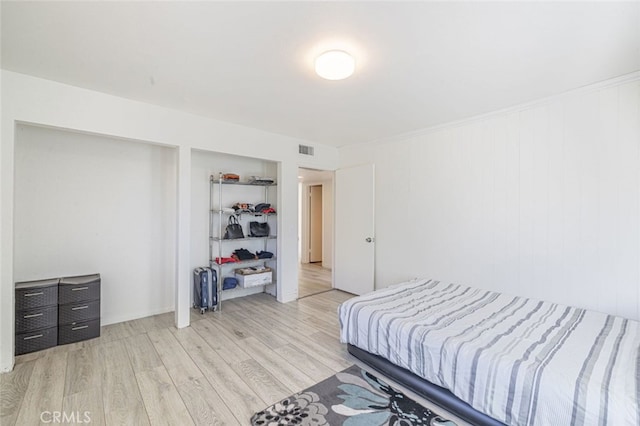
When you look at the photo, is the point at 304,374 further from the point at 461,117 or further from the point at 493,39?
the point at 461,117

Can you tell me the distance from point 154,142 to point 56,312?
1972 mm

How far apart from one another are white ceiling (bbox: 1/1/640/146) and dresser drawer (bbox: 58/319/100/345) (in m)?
2.39

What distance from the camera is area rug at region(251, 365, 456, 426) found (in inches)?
70.4

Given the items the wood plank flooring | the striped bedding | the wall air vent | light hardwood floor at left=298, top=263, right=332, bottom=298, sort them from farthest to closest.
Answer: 1. light hardwood floor at left=298, top=263, right=332, bottom=298
2. the wall air vent
3. the wood plank flooring
4. the striped bedding

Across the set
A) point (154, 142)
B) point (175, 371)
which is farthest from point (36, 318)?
point (154, 142)

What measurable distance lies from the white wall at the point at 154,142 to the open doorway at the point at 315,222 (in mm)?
2271

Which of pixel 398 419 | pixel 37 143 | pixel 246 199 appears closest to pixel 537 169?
pixel 398 419

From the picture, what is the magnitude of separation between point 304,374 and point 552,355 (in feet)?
5.76

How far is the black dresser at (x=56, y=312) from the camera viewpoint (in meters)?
2.55

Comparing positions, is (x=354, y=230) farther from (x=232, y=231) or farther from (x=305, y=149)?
(x=232, y=231)

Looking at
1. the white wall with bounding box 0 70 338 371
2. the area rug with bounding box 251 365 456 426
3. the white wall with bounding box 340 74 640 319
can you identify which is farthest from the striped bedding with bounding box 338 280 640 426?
the white wall with bounding box 0 70 338 371

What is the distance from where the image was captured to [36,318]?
2.61 meters

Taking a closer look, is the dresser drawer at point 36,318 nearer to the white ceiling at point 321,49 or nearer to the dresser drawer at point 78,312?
the dresser drawer at point 78,312

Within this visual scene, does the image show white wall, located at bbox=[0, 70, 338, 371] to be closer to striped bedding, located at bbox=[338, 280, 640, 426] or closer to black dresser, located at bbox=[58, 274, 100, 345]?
black dresser, located at bbox=[58, 274, 100, 345]
